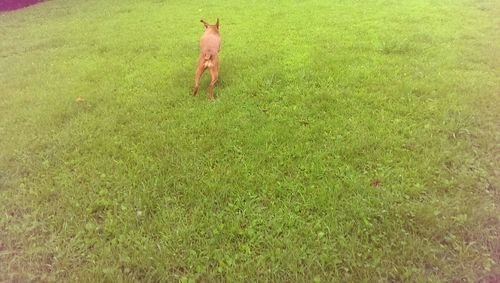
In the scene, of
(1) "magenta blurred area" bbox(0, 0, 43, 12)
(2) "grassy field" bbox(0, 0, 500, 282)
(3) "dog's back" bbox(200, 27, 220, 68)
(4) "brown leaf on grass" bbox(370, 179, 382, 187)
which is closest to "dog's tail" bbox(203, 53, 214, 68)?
(3) "dog's back" bbox(200, 27, 220, 68)

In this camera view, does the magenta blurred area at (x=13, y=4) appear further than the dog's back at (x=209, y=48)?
Yes

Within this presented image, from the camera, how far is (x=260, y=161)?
4.18m

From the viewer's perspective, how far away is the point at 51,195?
385cm

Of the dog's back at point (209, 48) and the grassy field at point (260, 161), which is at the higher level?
the dog's back at point (209, 48)

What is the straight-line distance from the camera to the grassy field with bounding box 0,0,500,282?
307 centimetres

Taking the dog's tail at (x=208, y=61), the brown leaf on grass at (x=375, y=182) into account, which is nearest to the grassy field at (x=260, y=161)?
the brown leaf on grass at (x=375, y=182)

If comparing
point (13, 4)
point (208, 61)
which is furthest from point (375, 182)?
point (13, 4)

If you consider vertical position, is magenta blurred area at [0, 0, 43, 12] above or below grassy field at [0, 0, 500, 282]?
above

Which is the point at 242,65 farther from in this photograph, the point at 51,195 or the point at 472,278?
the point at 472,278

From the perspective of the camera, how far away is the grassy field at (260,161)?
121 inches

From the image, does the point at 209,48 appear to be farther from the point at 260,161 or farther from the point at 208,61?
the point at 260,161

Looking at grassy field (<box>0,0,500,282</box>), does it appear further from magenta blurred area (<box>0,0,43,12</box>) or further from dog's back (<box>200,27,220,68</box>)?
magenta blurred area (<box>0,0,43,12</box>)

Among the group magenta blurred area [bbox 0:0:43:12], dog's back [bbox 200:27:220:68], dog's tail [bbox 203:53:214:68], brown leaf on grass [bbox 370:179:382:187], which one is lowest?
brown leaf on grass [bbox 370:179:382:187]

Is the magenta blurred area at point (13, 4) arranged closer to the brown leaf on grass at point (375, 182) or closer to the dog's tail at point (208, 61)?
the dog's tail at point (208, 61)
